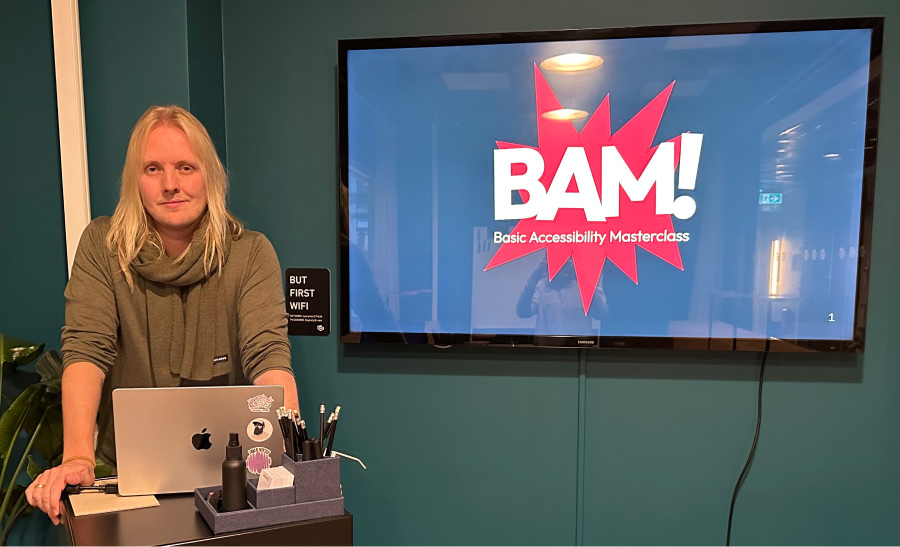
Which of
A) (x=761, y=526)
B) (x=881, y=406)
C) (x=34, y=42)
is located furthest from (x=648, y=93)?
(x=34, y=42)

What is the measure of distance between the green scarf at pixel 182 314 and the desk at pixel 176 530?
0.49m

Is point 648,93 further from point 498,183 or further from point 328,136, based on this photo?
point 328,136

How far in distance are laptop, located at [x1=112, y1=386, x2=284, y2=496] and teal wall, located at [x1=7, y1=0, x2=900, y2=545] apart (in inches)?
42.6

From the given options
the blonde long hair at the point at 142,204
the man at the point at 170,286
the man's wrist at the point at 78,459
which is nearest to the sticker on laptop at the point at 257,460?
the man at the point at 170,286

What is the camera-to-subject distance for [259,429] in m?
1.14

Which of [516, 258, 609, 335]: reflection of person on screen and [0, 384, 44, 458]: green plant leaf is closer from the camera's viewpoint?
[0, 384, 44, 458]: green plant leaf

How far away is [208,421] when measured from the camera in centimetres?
113

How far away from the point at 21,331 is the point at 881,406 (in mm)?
3334

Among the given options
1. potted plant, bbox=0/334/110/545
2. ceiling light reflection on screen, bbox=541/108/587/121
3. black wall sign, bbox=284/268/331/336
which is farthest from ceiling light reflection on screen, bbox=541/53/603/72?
potted plant, bbox=0/334/110/545

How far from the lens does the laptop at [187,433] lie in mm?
1109

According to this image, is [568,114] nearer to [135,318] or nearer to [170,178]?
[170,178]

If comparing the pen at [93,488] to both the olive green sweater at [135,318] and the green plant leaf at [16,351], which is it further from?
the green plant leaf at [16,351]

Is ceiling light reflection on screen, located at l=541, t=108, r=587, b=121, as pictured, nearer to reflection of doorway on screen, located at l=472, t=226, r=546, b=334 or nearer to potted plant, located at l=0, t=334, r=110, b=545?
reflection of doorway on screen, located at l=472, t=226, r=546, b=334

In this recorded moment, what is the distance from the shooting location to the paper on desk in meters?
1.05
